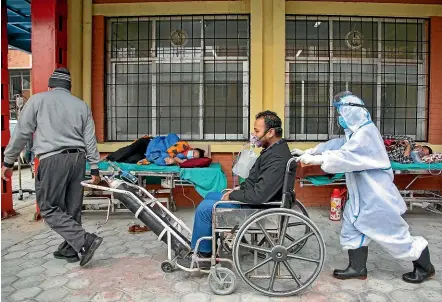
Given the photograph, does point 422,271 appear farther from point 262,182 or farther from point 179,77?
point 179,77

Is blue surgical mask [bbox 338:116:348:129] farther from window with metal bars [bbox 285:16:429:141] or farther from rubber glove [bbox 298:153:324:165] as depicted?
window with metal bars [bbox 285:16:429:141]

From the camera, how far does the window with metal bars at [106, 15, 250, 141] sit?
6387 millimetres

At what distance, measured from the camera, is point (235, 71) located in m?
6.42

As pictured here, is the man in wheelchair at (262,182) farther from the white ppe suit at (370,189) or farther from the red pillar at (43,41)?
the red pillar at (43,41)

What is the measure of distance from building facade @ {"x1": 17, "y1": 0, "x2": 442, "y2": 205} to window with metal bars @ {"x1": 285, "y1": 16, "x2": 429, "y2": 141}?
0.02 metres

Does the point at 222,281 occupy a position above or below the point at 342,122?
below

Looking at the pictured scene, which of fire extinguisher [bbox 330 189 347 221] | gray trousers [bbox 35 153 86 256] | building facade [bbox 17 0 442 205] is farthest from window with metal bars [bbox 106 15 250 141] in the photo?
gray trousers [bbox 35 153 86 256]

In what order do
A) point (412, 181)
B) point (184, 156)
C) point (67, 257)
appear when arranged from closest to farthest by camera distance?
point (67, 257) → point (184, 156) → point (412, 181)

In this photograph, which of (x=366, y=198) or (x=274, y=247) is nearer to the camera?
(x=274, y=247)

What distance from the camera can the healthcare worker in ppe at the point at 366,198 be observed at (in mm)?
3115

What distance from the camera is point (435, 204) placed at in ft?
20.0

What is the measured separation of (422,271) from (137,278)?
2.45 meters

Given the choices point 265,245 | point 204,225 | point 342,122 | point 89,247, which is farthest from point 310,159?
point 89,247

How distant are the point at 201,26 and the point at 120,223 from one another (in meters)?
3.39
